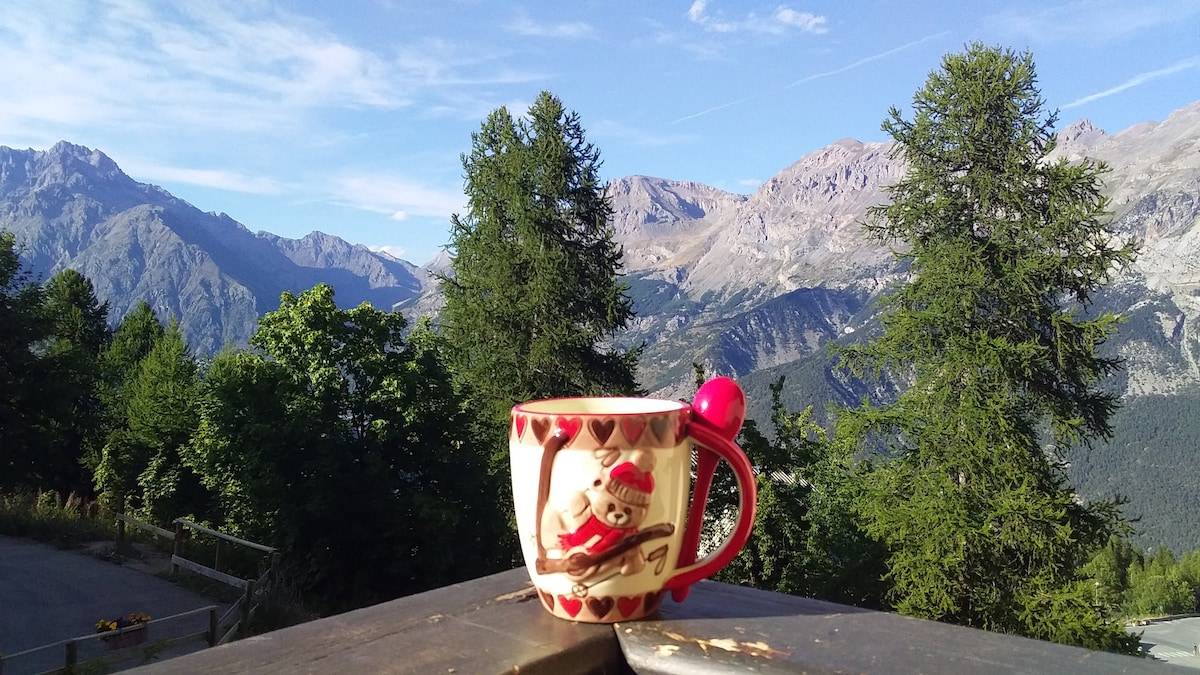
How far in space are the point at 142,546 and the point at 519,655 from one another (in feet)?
69.3

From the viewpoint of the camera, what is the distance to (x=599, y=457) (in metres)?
1.48

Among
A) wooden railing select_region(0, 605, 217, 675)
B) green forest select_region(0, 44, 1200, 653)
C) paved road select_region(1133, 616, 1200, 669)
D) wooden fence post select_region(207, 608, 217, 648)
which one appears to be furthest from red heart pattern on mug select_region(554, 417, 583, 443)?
paved road select_region(1133, 616, 1200, 669)

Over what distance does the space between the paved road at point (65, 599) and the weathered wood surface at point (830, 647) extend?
12.6m

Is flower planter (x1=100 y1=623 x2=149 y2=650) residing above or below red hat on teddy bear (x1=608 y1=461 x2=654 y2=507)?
below

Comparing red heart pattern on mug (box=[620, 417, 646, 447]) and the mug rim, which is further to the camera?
the mug rim

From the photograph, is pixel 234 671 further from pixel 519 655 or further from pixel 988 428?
pixel 988 428

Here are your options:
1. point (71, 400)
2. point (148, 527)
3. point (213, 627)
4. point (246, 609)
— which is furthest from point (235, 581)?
point (71, 400)

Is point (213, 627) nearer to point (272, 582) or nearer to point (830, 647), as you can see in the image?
point (272, 582)

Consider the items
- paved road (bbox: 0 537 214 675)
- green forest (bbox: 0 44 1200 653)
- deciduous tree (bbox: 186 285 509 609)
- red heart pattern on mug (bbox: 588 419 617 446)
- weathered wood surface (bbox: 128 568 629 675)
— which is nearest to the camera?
weathered wood surface (bbox: 128 568 629 675)

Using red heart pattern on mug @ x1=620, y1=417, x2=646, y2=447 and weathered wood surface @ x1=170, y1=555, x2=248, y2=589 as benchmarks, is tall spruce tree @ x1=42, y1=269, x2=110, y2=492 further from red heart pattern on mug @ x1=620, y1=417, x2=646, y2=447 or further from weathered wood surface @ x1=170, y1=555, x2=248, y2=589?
red heart pattern on mug @ x1=620, y1=417, x2=646, y2=447

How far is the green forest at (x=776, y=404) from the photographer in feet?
50.4

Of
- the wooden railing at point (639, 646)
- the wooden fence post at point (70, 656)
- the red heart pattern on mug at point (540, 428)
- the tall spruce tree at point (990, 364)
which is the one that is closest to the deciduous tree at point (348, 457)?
the wooden fence post at point (70, 656)

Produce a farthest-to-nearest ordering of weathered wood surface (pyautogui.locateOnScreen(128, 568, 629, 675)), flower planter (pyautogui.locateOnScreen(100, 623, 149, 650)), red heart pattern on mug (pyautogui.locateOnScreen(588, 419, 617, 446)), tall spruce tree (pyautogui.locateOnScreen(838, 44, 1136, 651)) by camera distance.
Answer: tall spruce tree (pyautogui.locateOnScreen(838, 44, 1136, 651)) < flower planter (pyautogui.locateOnScreen(100, 623, 149, 650)) < red heart pattern on mug (pyautogui.locateOnScreen(588, 419, 617, 446)) < weathered wood surface (pyautogui.locateOnScreen(128, 568, 629, 675))

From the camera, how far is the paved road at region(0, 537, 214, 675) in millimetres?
12969
